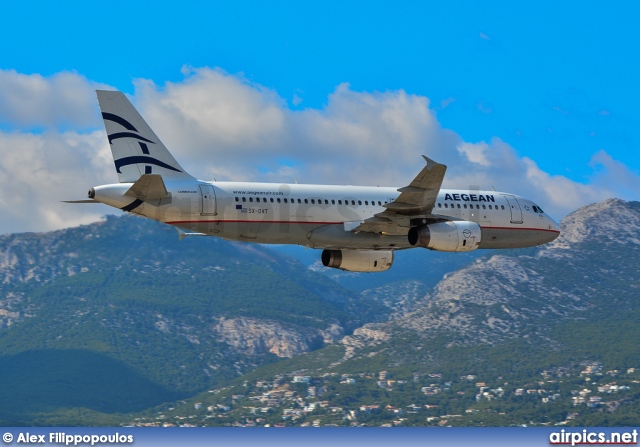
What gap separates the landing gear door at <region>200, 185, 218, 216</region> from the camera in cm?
5881

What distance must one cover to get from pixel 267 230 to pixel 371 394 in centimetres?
14179

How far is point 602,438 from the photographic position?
49.6 metres

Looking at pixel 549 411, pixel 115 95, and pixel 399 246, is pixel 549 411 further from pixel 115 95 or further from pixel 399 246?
pixel 115 95

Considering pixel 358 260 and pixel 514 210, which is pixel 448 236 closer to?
pixel 358 260

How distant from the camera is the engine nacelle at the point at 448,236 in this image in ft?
201

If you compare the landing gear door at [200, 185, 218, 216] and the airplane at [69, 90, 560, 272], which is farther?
the landing gear door at [200, 185, 218, 216]

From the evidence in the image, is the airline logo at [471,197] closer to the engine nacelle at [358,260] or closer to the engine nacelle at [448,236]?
the engine nacelle at [448,236]

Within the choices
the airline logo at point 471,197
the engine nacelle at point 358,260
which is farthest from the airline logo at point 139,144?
the airline logo at point 471,197

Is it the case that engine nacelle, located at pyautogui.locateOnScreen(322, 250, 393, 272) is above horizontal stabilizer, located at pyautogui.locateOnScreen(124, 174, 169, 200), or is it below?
below

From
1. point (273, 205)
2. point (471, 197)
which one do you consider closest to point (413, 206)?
point (273, 205)

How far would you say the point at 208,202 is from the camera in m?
59.0

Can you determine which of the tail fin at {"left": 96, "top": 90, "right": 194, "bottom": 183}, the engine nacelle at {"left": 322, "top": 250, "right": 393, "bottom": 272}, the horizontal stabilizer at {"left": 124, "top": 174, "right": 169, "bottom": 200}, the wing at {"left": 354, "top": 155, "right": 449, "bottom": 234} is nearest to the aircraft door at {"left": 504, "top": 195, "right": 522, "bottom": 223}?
the wing at {"left": 354, "top": 155, "right": 449, "bottom": 234}

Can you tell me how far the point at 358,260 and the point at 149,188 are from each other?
17.1m

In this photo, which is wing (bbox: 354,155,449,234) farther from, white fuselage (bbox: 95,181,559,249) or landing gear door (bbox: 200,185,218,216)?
landing gear door (bbox: 200,185,218,216)
